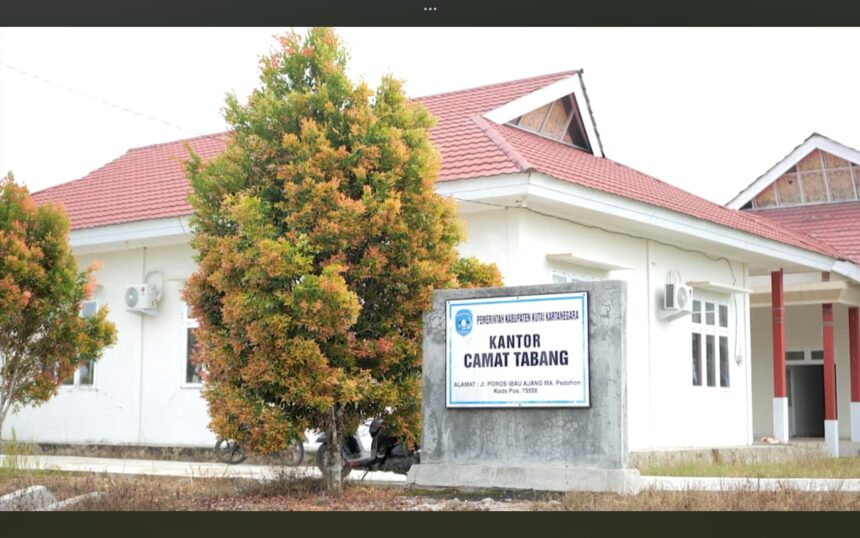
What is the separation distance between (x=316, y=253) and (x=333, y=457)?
6.14ft

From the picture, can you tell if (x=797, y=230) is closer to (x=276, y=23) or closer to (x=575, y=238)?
(x=575, y=238)

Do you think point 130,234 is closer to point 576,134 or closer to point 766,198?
point 576,134

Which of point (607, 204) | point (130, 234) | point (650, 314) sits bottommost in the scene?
point (650, 314)

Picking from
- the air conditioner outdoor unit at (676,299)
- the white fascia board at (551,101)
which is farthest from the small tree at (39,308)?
the air conditioner outdoor unit at (676,299)

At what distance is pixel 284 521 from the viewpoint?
30.1 feet

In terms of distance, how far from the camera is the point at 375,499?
33.0 ft

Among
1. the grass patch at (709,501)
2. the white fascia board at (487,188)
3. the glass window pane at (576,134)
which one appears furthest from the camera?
the glass window pane at (576,134)

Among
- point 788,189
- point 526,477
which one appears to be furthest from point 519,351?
point 788,189

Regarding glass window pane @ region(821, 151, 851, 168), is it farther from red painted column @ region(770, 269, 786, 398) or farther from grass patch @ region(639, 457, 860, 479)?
grass patch @ region(639, 457, 860, 479)

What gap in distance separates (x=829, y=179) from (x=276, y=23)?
1777cm

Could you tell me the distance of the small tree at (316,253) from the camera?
9.95 metres

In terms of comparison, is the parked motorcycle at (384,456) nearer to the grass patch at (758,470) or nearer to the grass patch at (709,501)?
the grass patch at (709,501)

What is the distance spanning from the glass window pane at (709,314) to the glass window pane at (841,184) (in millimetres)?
6594

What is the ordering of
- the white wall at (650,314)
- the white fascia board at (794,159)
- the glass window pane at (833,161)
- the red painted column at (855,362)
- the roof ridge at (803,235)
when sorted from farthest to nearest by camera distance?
the glass window pane at (833,161) → the white fascia board at (794,159) → the red painted column at (855,362) → the roof ridge at (803,235) → the white wall at (650,314)
